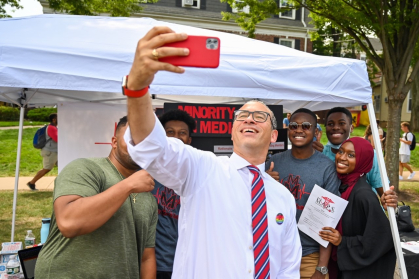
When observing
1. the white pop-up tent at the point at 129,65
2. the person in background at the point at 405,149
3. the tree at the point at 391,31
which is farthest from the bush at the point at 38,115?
the white pop-up tent at the point at 129,65

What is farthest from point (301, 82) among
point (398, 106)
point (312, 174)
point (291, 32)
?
point (291, 32)

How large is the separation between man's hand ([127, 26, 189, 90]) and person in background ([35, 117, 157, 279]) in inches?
29.7

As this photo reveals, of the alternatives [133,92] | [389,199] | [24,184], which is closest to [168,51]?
[133,92]

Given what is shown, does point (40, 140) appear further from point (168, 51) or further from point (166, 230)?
point (168, 51)

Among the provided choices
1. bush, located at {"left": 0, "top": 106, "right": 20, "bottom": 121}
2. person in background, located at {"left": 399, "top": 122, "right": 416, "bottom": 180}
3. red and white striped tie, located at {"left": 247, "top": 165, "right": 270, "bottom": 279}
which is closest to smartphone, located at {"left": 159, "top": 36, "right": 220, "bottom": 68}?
red and white striped tie, located at {"left": 247, "top": 165, "right": 270, "bottom": 279}

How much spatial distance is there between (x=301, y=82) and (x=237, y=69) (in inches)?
22.5

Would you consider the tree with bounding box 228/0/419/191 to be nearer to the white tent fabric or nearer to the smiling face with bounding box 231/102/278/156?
the white tent fabric

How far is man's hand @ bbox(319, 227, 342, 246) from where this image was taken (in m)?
2.81

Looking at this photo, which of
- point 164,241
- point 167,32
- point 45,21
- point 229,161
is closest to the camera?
point 167,32

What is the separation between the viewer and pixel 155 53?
42.9 inches

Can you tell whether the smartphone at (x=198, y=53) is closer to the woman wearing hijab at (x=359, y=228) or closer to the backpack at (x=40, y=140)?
the woman wearing hijab at (x=359, y=228)

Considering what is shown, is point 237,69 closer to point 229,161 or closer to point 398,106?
point 229,161

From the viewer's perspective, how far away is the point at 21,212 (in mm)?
6980

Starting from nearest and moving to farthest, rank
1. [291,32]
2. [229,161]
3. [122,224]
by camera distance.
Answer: [229,161] → [122,224] → [291,32]
